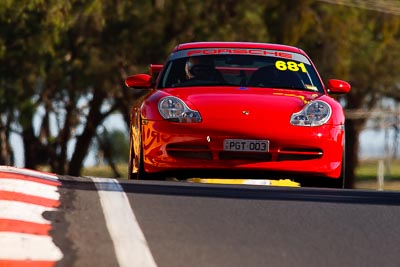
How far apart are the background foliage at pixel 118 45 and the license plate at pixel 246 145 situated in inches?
893

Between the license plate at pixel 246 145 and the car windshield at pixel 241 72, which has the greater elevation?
the car windshield at pixel 241 72

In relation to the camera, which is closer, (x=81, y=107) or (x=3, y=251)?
(x=3, y=251)

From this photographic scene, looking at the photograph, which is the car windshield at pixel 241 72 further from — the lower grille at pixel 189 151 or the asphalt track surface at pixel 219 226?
the asphalt track surface at pixel 219 226

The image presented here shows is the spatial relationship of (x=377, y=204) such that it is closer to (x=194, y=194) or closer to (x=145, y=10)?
(x=194, y=194)

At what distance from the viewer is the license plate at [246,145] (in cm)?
1156

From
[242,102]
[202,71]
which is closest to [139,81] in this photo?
[202,71]

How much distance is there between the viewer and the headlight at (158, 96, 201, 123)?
11.7m

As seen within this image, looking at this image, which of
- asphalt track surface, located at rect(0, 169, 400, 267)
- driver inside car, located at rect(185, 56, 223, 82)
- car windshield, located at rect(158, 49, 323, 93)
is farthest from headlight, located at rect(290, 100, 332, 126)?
asphalt track surface, located at rect(0, 169, 400, 267)

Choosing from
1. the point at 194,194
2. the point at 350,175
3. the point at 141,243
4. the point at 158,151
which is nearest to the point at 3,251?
the point at 141,243

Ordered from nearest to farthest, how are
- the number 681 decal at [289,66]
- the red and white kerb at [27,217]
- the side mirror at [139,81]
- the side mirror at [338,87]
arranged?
the red and white kerb at [27,217] → the side mirror at [139,81] → the number 681 decal at [289,66] → the side mirror at [338,87]

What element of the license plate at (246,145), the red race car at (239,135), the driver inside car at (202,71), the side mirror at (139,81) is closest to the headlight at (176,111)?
the red race car at (239,135)

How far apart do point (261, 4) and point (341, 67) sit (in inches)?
121

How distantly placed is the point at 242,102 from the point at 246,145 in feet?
1.71

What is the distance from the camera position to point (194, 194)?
32.1 ft
